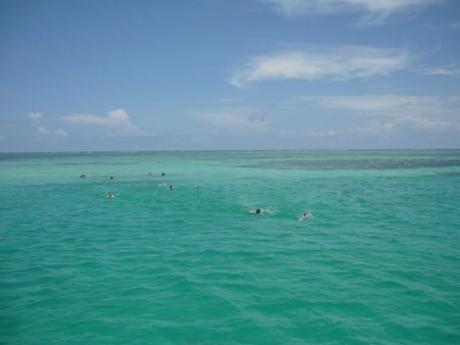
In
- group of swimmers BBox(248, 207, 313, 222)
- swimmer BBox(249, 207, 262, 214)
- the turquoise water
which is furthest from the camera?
swimmer BBox(249, 207, 262, 214)

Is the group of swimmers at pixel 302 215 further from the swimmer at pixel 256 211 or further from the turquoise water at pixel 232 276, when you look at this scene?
the turquoise water at pixel 232 276

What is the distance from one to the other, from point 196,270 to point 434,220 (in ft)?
54.9

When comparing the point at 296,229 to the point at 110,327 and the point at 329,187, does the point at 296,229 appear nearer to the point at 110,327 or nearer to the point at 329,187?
the point at 110,327

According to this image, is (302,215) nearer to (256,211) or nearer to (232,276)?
(256,211)

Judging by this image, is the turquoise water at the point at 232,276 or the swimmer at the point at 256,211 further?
the swimmer at the point at 256,211

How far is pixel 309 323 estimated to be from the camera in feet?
34.8

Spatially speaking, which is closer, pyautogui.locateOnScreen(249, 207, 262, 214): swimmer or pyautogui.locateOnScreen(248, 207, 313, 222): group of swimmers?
pyautogui.locateOnScreen(248, 207, 313, 222): group of swimmers

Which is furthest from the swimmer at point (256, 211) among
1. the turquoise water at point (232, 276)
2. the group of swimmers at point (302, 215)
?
the turquoise water at point (232, 276)

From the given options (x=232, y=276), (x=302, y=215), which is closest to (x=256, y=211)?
(x=302, y=215)

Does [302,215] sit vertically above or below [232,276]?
above

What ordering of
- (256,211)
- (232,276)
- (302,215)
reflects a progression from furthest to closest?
(256,211) → (302,215) → (232,276)

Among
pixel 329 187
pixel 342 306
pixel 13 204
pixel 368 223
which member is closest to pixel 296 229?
pixel 368 223

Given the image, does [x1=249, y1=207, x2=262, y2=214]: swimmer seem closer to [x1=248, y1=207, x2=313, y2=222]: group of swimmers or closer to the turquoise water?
[x1=248, y1=207, x2=313, y2=222]: group of swimmers

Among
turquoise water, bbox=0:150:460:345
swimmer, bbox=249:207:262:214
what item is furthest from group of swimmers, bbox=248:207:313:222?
turquoise water, bbox=0:150:460:345
